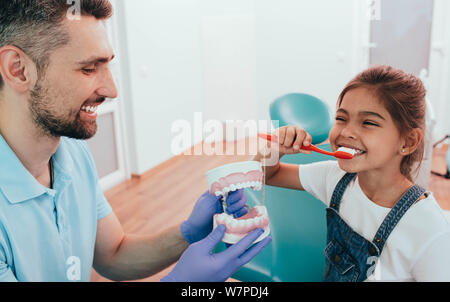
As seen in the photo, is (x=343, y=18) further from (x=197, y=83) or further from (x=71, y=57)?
(x=71, y=57)

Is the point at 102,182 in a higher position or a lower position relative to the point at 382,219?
lower

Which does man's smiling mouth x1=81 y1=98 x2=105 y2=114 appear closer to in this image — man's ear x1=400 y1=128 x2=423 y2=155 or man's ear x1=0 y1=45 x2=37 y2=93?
man's ear x1=0 y1=45 x2=37 y2=93

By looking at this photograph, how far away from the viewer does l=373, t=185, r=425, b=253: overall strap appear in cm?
80

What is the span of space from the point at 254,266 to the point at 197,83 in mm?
2855

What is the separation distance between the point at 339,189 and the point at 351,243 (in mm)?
130

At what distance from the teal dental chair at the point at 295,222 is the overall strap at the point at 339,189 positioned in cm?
13

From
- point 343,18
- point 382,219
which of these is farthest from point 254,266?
point 343,18

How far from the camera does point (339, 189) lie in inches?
37.4

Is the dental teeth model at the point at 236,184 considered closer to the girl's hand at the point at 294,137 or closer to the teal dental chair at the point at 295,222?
the girl's hand at the point at 294,137

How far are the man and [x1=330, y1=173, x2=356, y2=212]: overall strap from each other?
0.95 feet

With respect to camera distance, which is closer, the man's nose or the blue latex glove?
the blue latex glove

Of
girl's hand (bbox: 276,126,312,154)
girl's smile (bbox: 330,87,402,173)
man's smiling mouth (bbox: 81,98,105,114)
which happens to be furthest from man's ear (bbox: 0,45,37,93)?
girl's smile (bbox: 330,87,402,173)

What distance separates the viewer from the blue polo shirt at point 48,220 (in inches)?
28.7

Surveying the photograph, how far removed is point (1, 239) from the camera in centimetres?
70
